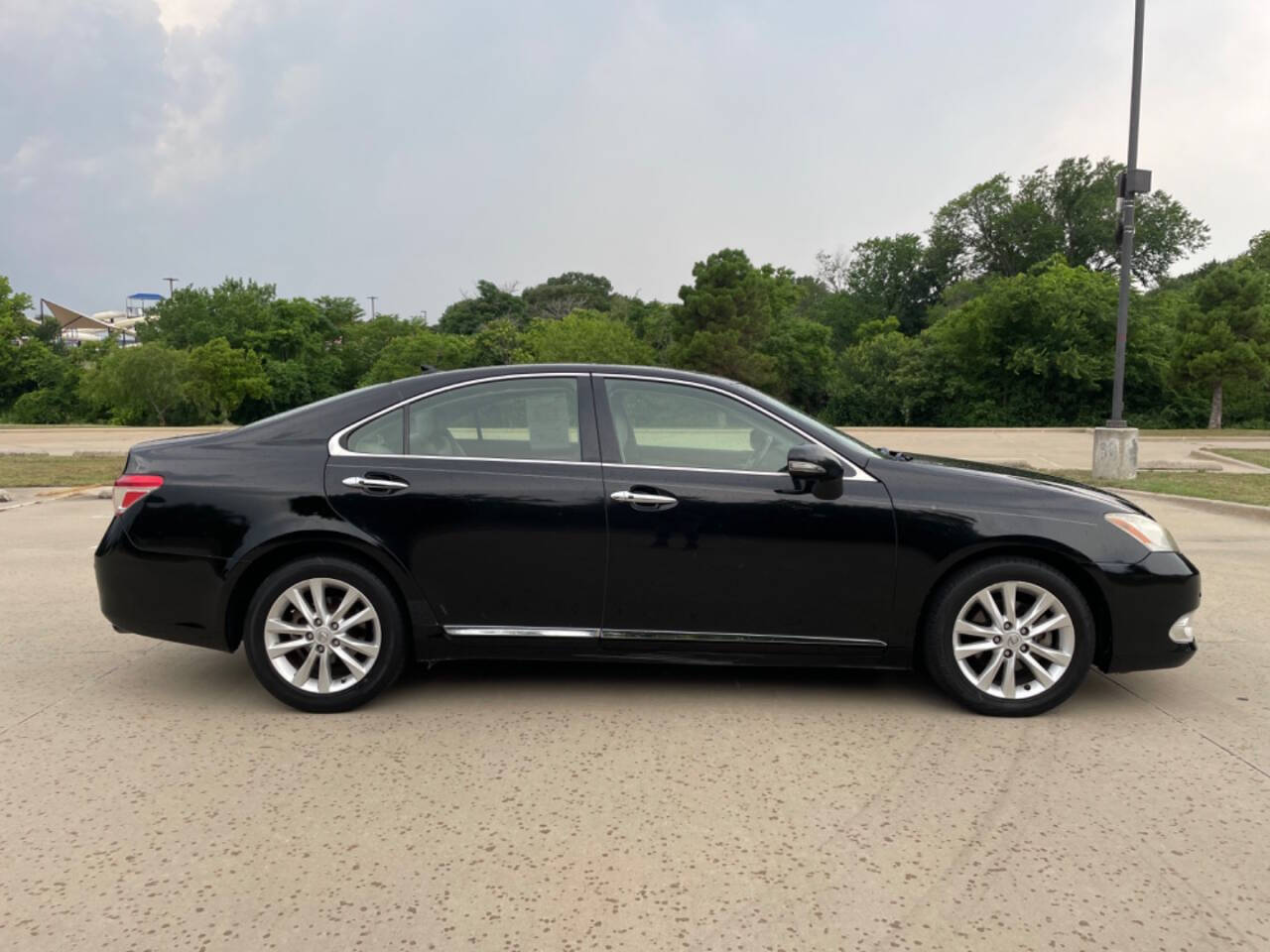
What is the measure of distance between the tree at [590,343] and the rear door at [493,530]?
46.2m

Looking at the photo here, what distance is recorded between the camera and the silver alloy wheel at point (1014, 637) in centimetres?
428

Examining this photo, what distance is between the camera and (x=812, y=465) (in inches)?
168

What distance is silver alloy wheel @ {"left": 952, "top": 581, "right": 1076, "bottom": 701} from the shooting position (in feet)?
14.0

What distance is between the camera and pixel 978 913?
9.11ft

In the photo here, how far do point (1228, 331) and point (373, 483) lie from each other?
41.5 metres

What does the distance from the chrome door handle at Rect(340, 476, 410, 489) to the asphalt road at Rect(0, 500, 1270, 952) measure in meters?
1.03

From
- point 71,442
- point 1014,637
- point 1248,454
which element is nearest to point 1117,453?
point 1248,454

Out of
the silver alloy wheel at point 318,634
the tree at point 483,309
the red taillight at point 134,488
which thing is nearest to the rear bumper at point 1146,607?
the silver alloy wheel at point 318,634

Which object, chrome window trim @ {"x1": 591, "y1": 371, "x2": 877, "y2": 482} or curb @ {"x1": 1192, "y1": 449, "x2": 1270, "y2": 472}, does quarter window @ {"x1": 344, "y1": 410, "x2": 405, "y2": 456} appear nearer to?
chrome window trim @ {"x1": 591, "y1": 371, "x2": 877, "y2": 482}

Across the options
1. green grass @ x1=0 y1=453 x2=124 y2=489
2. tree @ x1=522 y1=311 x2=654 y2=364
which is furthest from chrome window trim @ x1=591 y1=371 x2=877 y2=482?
tree @ x1=522 y1=311 x2=654 y2=364

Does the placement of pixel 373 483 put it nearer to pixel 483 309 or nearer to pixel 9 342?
pixel 9 342

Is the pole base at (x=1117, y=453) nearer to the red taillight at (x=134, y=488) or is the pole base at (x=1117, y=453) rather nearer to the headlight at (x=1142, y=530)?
the headlight at (x=1142, y=530)

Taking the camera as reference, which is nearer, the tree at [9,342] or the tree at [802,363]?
the tree at [802,363]

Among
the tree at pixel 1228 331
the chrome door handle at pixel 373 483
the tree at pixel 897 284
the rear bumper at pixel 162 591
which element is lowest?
the rear bumper at pixel 162 591
